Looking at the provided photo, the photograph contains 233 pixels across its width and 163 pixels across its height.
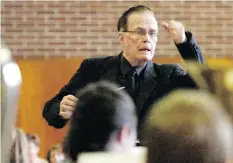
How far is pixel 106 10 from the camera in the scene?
5.09 metres

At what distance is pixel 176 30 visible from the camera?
6.44 feet

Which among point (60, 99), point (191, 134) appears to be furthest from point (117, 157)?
point (60, 99)

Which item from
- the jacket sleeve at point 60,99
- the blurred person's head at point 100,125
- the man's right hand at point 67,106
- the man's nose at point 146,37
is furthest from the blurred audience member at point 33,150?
the blurred person's head at point 100,125

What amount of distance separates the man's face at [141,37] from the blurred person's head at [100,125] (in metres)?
0.75

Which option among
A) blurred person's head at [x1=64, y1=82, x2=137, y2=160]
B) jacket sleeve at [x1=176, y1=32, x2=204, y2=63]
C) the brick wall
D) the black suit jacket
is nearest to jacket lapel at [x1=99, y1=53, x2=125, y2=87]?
the black suit jacket

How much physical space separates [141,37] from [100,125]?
0.85 metres

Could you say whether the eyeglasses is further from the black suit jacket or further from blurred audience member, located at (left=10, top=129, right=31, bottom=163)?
blurred audience member, located at (left=10, top=129, right=31, bottom=163)

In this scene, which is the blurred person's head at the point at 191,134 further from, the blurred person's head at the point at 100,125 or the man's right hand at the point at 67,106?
the man's right hand at the point at 67,106

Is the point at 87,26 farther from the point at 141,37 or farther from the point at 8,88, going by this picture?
the point at 8,88

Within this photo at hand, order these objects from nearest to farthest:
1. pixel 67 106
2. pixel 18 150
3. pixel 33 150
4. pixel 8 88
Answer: pixel 8 88 → pixel 18 150 → pixel 67 106 → pixel 33 150

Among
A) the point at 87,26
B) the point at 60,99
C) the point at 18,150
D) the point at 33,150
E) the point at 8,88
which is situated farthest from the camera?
the point at 87,26

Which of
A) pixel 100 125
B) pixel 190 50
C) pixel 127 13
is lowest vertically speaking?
pixel 100 125

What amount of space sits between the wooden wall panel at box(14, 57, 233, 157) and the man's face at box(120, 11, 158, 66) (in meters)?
3.07

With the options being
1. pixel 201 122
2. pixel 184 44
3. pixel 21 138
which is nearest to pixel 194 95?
pixel 201 122
